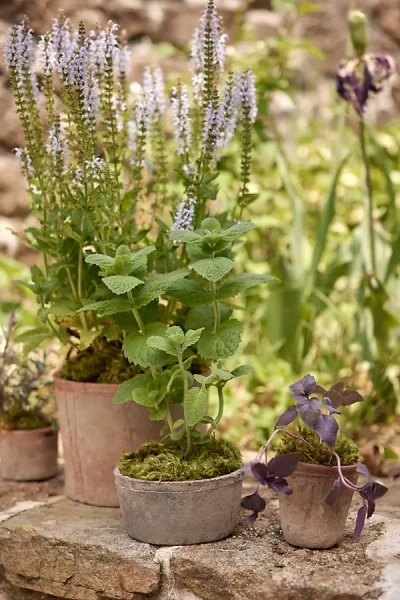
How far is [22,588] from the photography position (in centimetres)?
215

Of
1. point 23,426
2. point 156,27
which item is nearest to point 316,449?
point 23,426

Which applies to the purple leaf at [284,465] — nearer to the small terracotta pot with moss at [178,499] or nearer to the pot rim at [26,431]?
the small terracotta pot with moss at [178,499]

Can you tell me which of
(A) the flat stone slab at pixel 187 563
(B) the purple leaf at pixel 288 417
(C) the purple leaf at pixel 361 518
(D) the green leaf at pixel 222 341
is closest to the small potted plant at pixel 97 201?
(D) the green leaf at pixel 222 341

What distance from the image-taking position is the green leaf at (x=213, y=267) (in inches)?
72.9

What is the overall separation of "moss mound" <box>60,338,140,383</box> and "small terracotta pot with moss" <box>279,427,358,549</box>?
0.60 meters

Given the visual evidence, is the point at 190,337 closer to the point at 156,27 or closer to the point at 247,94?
the point at 247,94

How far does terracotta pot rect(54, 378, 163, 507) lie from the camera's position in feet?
7.25

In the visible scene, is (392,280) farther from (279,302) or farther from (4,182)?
(4,182)

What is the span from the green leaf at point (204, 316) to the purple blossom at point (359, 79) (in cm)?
113

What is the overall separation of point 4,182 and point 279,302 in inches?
65.2

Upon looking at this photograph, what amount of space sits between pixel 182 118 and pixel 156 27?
2.27 meters

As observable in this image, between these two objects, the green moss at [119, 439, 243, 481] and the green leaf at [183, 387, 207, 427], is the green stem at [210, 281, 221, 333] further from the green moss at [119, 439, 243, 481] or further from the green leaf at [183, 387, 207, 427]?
the green moss at [119, 439, 243, 481]

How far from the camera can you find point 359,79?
116 inches

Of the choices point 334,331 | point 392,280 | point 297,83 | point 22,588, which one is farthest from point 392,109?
point 22,588
